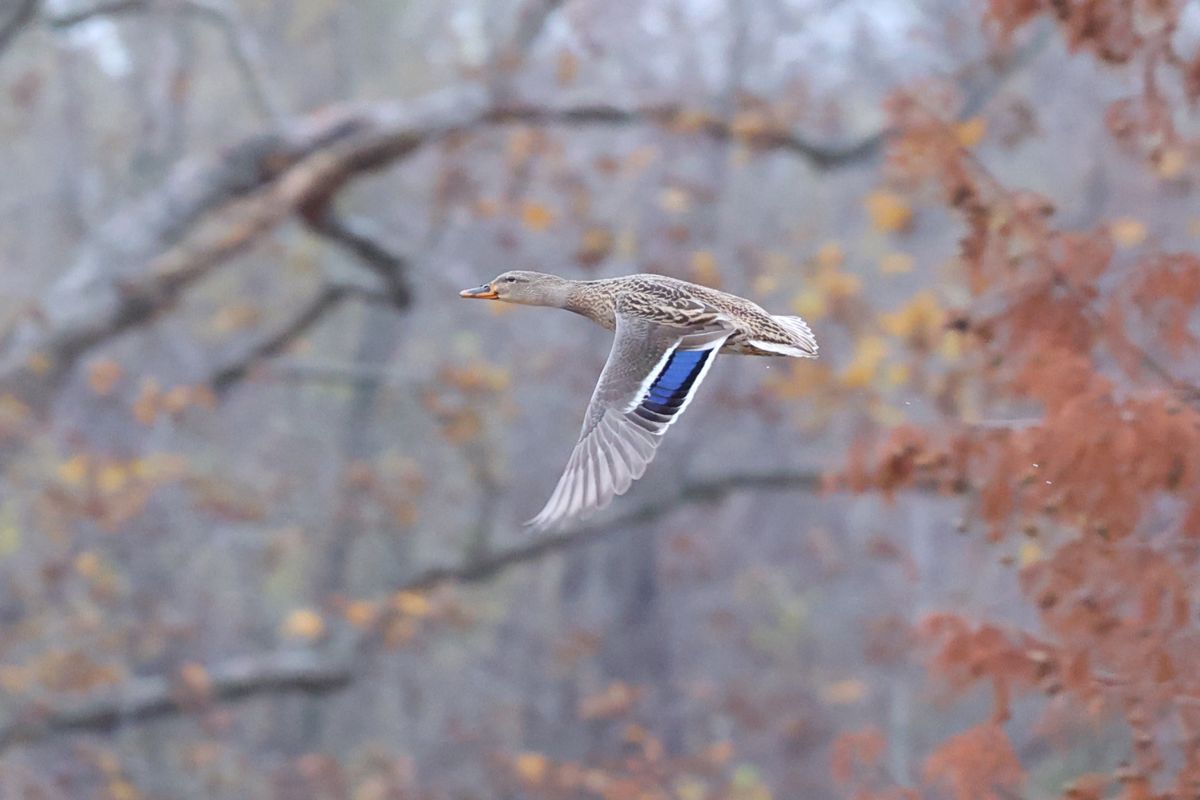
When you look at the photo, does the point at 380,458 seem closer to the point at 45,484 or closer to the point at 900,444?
the point at 45,484

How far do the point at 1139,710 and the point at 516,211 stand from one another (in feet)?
24.6

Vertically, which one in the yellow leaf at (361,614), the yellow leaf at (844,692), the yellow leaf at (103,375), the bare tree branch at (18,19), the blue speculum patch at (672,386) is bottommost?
the yellow leaf at (844,692)

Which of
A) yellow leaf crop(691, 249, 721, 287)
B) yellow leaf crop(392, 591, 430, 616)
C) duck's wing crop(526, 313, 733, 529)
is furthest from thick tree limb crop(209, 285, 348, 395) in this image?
duck's wing crop(526, 313, 733, 529)

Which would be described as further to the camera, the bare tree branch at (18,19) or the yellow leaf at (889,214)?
the yellow leaf at (889,214)

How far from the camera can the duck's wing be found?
405 cm

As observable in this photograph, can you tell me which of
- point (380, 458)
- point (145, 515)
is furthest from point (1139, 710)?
point (380, 458)

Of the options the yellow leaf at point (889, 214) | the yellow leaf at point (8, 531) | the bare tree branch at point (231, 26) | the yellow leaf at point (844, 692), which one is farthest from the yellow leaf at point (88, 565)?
the yellow leaf at point (844, 692)

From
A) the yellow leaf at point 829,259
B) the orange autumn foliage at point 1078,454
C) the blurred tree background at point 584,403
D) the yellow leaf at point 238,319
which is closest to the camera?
the orange autumn foliage at point 1078,454

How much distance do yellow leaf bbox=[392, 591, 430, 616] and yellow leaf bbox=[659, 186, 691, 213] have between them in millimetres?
3136

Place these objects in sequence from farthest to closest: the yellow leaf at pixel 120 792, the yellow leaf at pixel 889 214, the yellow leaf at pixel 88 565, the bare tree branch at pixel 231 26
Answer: the yellow leaf at pixel 120 792 < the yellow leaf at pixel 88 565 < the yellow leaf at pixel 889 214 < the bare tree branch at pixel 231 26

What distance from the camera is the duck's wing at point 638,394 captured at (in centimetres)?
405

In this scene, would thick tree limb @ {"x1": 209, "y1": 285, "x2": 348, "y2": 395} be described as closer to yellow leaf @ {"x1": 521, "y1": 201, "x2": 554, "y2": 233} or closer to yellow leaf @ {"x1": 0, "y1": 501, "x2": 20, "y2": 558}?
yellow leaf @ {"x1": 521, "y1": 201, "x2": 554, "y2": 233}

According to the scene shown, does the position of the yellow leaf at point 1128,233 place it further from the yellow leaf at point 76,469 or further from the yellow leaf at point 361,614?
the yellow leaf at point 76,469

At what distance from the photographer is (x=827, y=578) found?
49.4 ft
